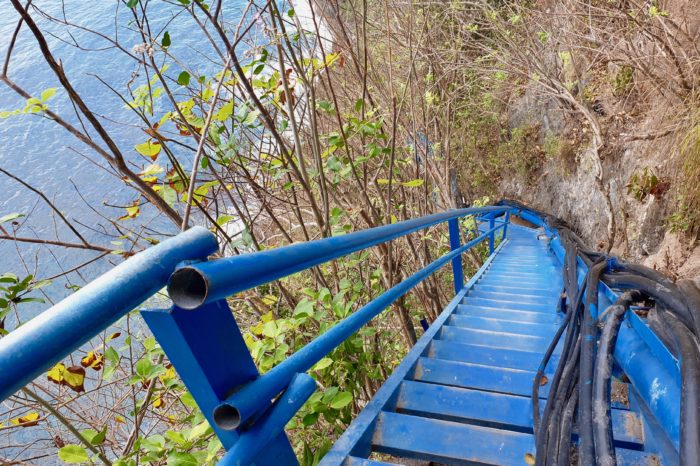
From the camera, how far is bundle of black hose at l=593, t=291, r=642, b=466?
88cm

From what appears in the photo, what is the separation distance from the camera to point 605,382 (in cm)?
106

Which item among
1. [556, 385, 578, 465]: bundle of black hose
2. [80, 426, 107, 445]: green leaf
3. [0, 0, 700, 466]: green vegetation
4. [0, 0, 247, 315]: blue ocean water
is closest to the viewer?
[556, 385, 578, 465]: bundle of black hose

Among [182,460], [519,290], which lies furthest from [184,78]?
[519,290]

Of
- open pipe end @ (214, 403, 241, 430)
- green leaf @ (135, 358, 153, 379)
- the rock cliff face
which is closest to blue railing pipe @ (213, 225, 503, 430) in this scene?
open pipe end @ (214, 403, 241, 430)

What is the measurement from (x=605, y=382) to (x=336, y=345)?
0.67 m

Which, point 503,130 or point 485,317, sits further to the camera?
point 503,130

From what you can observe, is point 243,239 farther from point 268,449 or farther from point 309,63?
point 268,449

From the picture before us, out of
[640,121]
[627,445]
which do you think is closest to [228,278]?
[627,445]

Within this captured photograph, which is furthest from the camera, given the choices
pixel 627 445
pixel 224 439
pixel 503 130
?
pixel 503 130

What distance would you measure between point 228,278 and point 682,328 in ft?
3.70

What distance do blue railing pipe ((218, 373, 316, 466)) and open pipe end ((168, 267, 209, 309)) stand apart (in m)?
0.27

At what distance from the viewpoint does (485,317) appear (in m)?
2.83

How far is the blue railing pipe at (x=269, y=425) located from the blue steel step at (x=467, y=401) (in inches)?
18.0

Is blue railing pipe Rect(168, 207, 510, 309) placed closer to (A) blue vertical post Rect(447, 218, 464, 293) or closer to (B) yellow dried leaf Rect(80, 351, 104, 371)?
(B) yellow dried leaf Rect(80, 351, 104, 371)
